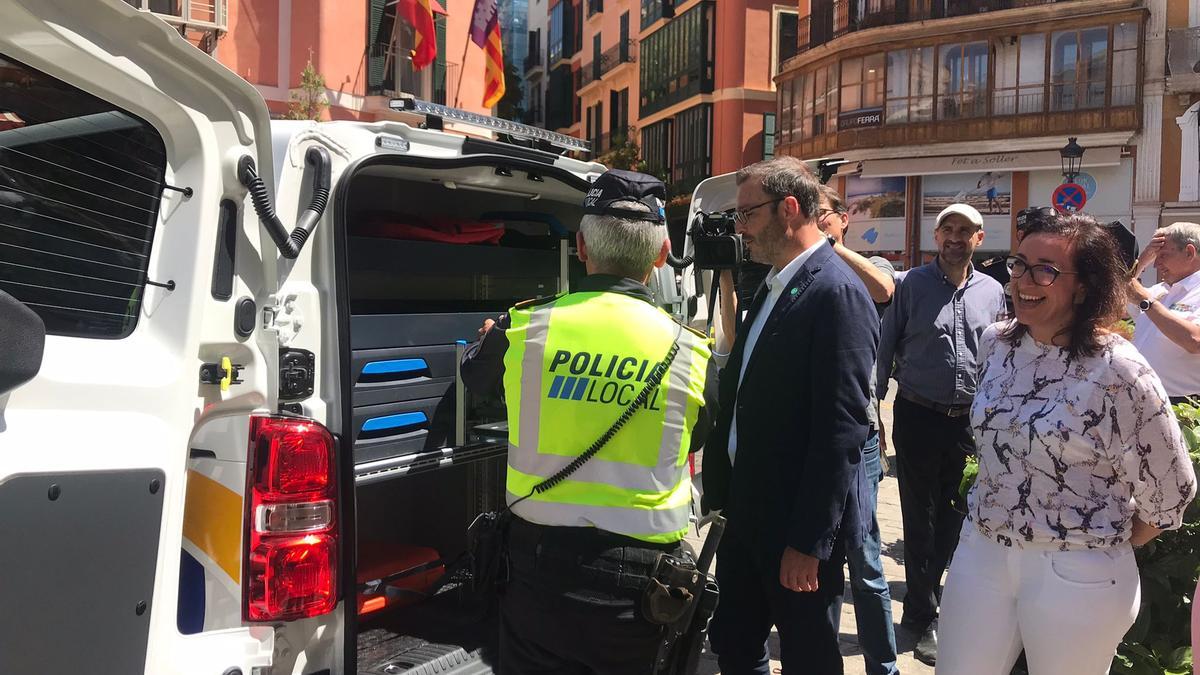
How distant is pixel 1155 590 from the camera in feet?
10.2

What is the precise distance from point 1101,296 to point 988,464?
1.74 ft

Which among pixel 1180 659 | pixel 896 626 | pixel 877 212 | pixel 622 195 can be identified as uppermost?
pixel 877 212

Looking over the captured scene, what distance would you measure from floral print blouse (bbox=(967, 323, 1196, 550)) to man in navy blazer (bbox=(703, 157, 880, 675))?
42 centimetres

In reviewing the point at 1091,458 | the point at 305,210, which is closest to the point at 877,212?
the point at 1091,458

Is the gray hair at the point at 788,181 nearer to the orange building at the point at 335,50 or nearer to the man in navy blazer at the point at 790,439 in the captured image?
the man in navy blazer at the point at 790,439

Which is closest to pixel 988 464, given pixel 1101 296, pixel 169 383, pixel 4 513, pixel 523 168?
pixel 1101 296

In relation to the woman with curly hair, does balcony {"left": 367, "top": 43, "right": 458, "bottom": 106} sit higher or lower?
higher

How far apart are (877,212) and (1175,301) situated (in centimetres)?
2488

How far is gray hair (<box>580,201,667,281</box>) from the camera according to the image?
2180mm

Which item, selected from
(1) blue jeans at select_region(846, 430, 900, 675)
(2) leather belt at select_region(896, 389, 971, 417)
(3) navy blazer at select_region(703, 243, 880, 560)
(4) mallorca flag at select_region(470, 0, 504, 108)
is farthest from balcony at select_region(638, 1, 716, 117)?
(3) navy blazer at select_region(703, 243, 880, 560)

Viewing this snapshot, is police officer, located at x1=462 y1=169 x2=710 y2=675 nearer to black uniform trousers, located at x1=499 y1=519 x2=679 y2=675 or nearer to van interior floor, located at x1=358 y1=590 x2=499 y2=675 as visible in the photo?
black uniform trousers, located at x1=499 y1=519 x2=679 y2=675

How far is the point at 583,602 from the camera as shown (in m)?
2.02

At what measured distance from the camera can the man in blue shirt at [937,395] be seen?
387 centimetres

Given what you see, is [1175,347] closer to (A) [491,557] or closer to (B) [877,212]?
(A) [491,557]
